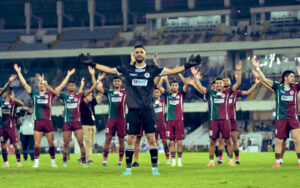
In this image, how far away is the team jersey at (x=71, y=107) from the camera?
61.9ft

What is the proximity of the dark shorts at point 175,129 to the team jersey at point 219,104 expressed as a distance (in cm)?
148

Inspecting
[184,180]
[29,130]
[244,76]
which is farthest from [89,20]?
[184,180]

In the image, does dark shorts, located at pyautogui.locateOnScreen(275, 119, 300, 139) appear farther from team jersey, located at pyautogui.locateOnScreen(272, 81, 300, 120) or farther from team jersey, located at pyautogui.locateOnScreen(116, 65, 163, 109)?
team jersey, located at pyautogui.locateOnScreen(116, 65, 163, 109)

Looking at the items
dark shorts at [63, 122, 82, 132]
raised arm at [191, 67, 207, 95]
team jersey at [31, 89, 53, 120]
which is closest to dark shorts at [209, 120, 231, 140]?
raised arm at [191, 67, 207, 95]

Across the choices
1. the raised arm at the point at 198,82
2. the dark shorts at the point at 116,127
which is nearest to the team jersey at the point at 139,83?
the raised arm at the point at 198,82

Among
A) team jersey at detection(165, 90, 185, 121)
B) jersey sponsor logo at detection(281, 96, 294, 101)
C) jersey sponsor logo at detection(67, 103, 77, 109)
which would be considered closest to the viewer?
jersey sponsor logo at detection(281, 96, 294, 101)

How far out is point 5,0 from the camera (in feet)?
240

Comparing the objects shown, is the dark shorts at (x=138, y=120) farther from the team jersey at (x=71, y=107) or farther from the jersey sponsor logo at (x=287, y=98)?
the team jersey at (x=71, y=107)

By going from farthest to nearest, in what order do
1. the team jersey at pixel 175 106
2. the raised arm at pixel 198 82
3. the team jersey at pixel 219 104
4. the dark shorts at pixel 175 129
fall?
the team jersey at pixel 175 106, the dark shorts at pixel 175 129, the team jersey at pixel 219 104, the raised arm at pixel 198 82

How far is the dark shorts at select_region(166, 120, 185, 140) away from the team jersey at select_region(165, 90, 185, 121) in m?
0.14

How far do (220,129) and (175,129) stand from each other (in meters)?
1.88

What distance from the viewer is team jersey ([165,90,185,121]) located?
1952 centimetres

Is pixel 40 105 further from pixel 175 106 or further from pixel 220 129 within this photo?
pixel 220 129

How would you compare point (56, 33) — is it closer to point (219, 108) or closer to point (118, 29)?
point (118, 29)
